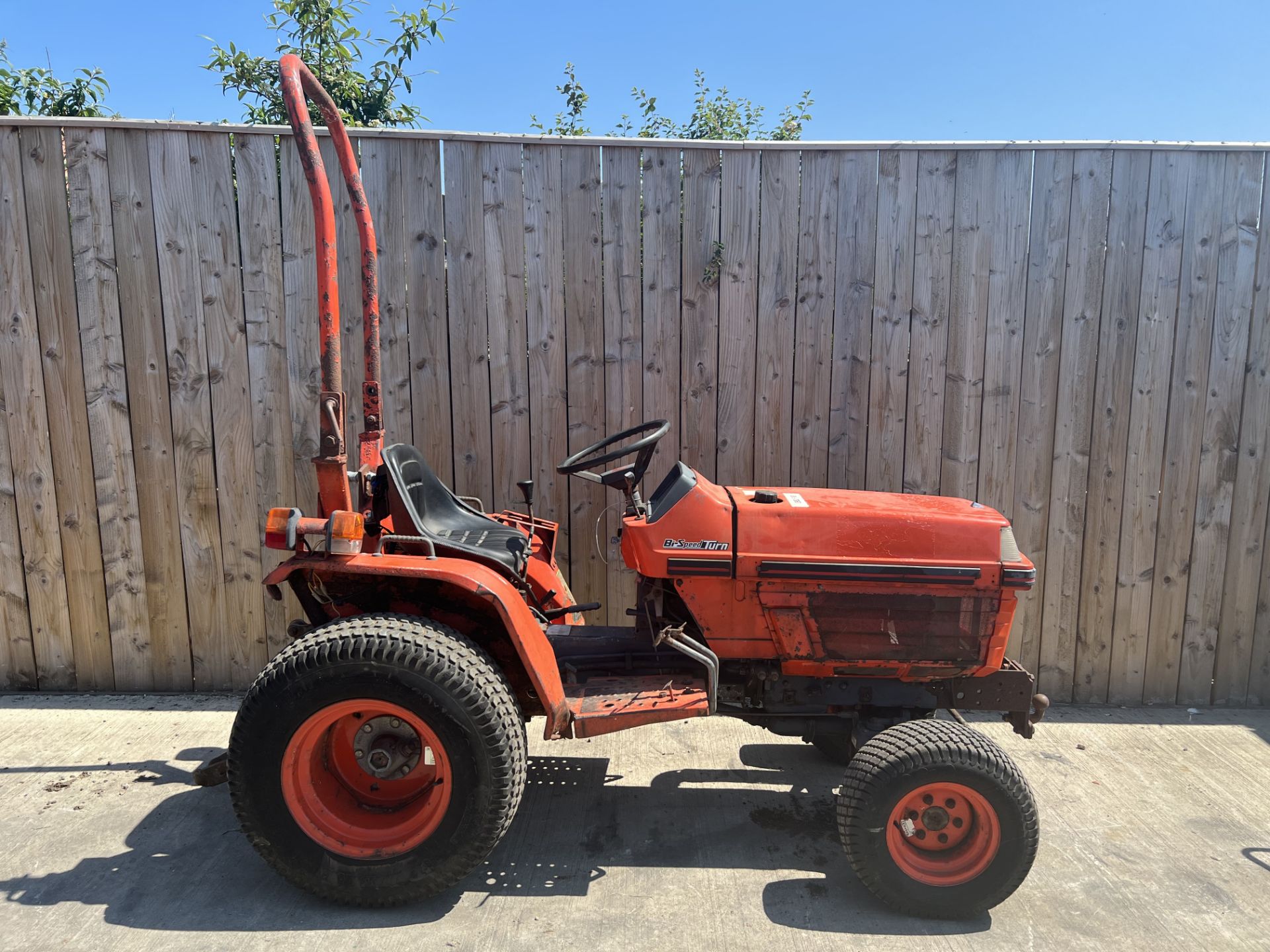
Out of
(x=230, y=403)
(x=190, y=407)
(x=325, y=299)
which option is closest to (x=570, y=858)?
(x=325, y=299)

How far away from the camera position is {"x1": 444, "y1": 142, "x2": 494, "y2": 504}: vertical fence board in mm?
3521

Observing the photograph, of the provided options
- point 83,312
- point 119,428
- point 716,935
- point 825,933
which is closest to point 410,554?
point 716,935

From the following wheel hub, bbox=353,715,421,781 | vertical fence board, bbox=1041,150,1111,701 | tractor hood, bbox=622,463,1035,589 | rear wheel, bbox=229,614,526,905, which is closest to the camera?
rear wheel, bbox=229,614,526,905

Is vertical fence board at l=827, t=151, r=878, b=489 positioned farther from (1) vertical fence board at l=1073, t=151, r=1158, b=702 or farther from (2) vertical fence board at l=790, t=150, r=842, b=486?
(1) vertical fence board at l=1073, t=151, r=1158, b=702

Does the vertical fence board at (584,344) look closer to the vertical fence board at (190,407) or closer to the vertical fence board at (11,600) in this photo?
the vertical fence board at (190,407)

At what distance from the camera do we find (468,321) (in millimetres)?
3590

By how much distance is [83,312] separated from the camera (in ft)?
11.6

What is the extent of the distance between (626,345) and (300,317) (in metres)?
1.49

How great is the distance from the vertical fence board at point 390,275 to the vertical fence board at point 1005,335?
2.67 metres

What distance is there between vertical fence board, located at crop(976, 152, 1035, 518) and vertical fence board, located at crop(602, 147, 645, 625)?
1144mm

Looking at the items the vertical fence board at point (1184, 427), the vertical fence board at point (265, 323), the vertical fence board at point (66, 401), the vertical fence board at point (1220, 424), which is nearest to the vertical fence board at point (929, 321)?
the vertical fence board at point (1184, 427)

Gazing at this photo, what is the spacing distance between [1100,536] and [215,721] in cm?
416

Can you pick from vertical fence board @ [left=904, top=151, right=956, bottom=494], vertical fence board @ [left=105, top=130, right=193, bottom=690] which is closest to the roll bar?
vertical fence board @ [left=105, top=130, right=193, bottom=690]

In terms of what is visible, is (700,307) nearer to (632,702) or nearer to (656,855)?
(632,702)
